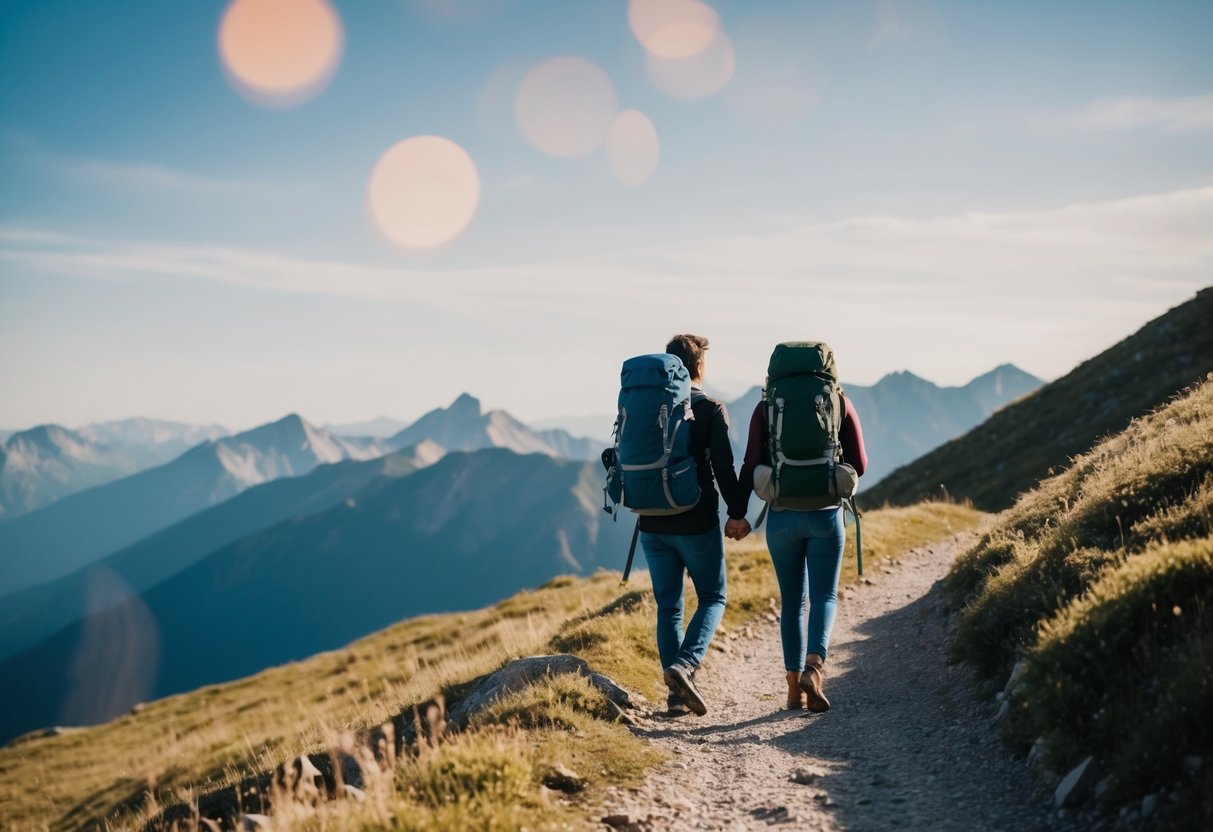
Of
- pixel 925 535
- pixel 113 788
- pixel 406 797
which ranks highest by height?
pixel 406 797

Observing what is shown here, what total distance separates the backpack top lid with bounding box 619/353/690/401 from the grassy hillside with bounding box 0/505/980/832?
3453 millimetres

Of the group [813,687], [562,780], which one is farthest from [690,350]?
[562,780]

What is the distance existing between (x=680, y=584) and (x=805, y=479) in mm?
1937

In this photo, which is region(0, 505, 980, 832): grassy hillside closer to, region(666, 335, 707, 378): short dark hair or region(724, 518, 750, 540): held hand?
region(724, 518, 750, 540): held hand

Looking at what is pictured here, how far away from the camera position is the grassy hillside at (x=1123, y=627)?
4.32 metres

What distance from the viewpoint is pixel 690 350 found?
7.97 m

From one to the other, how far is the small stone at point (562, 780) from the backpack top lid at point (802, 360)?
4.26m

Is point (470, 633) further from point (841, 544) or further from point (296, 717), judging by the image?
point (841, 544)

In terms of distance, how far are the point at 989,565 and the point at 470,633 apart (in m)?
25.0

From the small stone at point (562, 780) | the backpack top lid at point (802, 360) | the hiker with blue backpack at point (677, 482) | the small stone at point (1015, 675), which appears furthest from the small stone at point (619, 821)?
the backpack top lid at point (802, 360)

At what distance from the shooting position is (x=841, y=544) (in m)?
7.80

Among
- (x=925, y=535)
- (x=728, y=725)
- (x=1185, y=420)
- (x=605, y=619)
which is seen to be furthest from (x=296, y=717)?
(x=1185, y=420)

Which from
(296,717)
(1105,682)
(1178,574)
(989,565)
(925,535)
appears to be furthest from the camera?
(296,717)

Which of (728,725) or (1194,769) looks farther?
(728,725)
